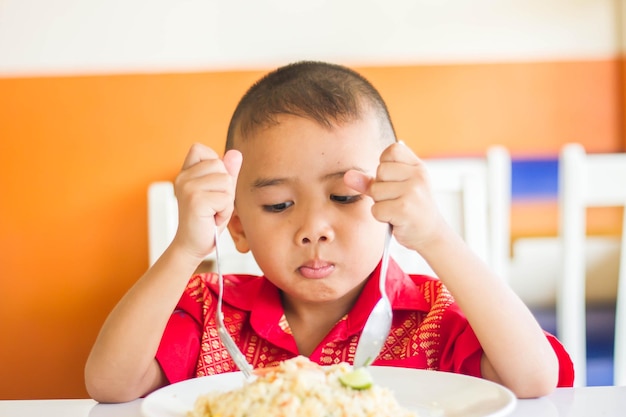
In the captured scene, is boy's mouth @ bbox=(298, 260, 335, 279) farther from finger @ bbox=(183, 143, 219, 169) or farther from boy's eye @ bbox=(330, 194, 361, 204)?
finger @ bbox=(183, 143, 219, 169)

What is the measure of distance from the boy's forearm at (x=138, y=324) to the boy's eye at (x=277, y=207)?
169mm

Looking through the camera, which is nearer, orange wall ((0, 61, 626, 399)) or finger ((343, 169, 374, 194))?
finger ((343, 169, 374, 194))

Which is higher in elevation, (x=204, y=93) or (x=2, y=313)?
(x=204, y=93)

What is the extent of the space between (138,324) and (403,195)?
316mm

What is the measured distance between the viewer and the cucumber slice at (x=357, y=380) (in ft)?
2.09

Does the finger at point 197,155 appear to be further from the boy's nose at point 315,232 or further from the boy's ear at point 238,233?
the boy's ear at point 238,233

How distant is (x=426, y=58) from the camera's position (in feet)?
8.97

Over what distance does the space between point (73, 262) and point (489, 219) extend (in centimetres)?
151

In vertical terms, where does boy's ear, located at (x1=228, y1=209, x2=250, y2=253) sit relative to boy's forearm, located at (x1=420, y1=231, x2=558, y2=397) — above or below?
above

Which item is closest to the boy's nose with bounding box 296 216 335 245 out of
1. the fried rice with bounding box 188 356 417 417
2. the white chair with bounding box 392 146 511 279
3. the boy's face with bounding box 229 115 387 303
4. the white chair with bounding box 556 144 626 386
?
the boy's face with bounding box 229 115 387 303

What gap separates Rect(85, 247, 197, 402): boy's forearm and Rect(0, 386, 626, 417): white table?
52 millimetres

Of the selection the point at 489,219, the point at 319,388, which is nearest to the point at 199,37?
the point at 489,219

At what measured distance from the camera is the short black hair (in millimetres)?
1089

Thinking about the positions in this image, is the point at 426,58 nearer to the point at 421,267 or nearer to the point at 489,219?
the point at 489,219
